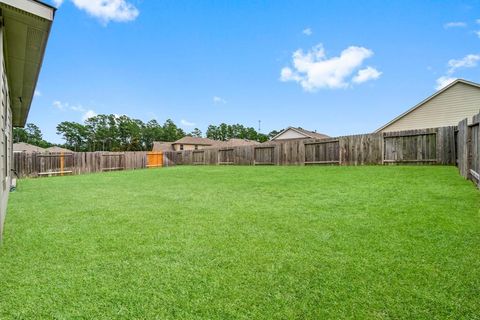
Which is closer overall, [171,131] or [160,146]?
[160,146]

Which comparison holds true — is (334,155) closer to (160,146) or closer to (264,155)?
(264,155)

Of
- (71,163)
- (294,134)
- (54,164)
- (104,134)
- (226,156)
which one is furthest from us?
(104,134)

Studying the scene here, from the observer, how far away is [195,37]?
52.6ft

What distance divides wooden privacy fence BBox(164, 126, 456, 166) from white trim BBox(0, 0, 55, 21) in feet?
34.4

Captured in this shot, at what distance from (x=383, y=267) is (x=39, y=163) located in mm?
18409

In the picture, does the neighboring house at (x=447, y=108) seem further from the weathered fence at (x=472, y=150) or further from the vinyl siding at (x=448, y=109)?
the weathered fence at (x=472, y=150)

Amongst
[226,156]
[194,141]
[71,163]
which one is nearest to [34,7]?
[226,156]

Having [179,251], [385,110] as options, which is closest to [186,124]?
[385,110]

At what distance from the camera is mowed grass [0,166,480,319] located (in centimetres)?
164

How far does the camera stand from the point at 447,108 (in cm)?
1659

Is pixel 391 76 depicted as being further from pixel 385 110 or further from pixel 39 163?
pixel 39 163

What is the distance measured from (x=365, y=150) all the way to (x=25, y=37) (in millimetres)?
10836

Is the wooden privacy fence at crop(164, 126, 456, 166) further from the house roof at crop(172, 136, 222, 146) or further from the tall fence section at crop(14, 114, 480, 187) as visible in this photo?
the house roof at crop(172, 136, 222, 146)

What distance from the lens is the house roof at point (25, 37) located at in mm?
3227
